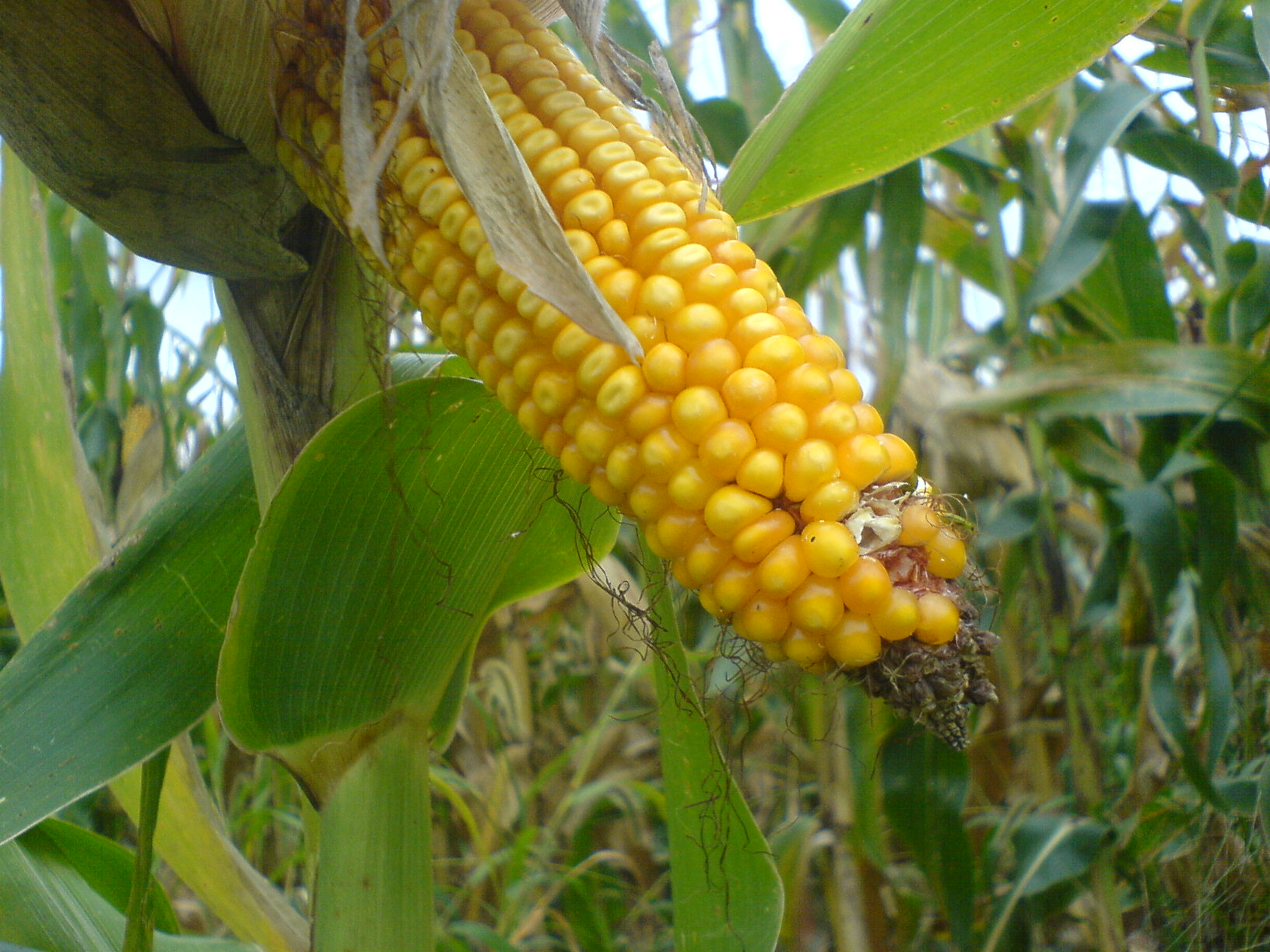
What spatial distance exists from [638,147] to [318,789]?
46 centimetres

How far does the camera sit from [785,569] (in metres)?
0.36

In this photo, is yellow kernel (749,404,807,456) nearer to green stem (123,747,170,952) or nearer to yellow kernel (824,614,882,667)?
yellow kernel (824,614,882,667)

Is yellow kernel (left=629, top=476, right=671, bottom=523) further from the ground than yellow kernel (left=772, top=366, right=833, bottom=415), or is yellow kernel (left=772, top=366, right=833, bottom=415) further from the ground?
yellow kernel (left=772, top=366, right=833, bottom=415)

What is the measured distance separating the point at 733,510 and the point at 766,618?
0.16ft

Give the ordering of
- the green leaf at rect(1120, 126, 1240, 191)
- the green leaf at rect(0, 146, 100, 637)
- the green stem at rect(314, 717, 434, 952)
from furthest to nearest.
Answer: the green leaf at rect(1120, 126, 1240, 191)
the green leaf at rect(0, 146, 100, 637)
the green stem at rect(314, 717, 434, 952)

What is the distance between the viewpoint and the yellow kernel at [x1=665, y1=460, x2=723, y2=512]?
0.38 meters

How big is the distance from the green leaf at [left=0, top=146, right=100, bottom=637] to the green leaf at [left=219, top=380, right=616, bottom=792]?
1.14 ft

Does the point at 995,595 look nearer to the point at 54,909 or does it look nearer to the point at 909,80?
the point at 909,80

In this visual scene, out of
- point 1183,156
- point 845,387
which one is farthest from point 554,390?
point 1183,156

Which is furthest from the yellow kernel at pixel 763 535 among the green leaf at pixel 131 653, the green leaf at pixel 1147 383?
the green leaf at pixel 1147 383

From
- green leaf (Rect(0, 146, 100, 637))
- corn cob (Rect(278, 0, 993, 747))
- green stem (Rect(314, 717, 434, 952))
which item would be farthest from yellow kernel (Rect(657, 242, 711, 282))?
green leaf (Rect(0, 146, 100, 637))

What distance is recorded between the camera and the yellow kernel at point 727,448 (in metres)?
0.37

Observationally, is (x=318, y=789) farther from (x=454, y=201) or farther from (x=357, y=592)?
(x=454, y=201)

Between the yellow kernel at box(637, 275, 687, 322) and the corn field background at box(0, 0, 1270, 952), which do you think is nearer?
the yellow kernel at box(637, 275, 687, 322)
